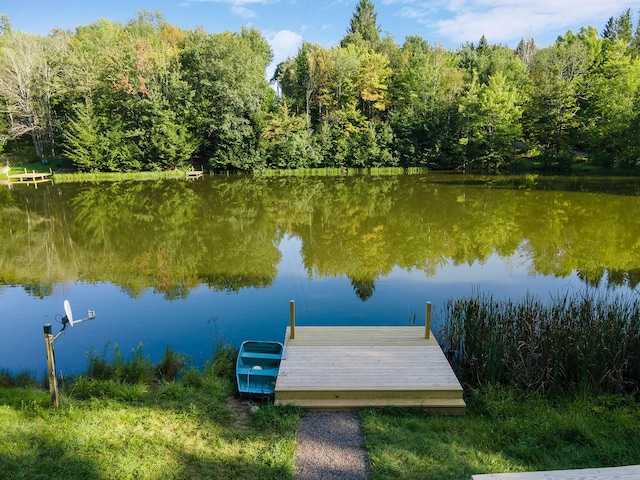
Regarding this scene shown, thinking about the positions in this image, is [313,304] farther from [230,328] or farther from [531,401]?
[531,401]

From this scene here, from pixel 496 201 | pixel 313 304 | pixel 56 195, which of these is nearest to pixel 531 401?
pixel 313 304

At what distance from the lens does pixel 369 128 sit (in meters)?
36.6

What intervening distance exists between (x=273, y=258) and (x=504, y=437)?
9.82 m

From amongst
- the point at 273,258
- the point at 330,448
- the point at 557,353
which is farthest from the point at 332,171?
the point at 330,448

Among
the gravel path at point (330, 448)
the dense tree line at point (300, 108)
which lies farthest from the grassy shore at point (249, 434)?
the dense tree line at point (300, 108)

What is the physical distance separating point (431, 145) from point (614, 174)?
519 inches

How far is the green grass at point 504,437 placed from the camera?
439 cm

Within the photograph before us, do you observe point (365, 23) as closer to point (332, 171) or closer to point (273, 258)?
point (332, 171)

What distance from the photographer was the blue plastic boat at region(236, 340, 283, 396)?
6.14 m

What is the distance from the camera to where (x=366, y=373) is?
6.16 meters

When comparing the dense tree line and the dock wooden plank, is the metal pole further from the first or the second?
the dense tree line

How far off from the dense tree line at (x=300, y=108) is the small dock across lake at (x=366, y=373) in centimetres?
2916

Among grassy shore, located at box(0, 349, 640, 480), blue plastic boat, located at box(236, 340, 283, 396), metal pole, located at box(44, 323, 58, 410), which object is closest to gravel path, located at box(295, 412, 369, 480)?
grassy shore, located at box(0, 349, 640, 480)

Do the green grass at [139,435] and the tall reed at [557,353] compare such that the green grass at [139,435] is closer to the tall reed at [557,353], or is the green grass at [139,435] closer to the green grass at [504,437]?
the green grass at [504,437]
